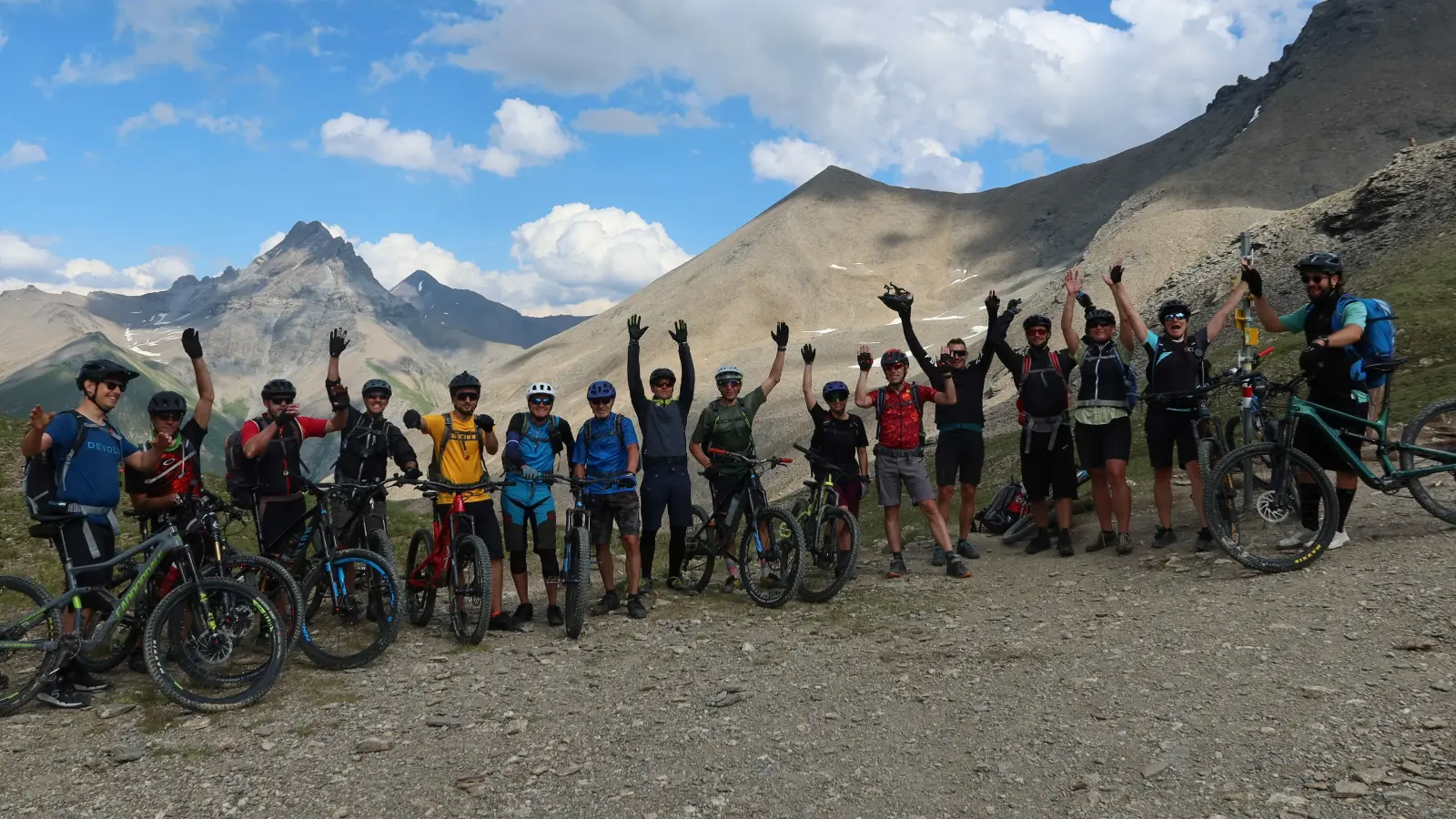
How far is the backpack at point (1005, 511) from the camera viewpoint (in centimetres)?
1369

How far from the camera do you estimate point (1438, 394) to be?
1545cm

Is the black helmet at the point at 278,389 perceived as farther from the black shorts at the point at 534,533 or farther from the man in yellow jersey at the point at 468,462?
the black shorts at the point at 534,533

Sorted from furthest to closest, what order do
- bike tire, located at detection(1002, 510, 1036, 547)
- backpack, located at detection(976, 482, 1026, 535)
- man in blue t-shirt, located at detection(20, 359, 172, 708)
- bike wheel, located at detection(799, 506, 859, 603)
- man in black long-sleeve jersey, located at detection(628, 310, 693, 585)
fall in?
backpack, located at detection(976, 482, 1026, 535) → bike tire, located at detection(1002, 510, 1036, 547) → man in black long-sleeve jersey, located at detection(628, 310, 693, 585) → bike wheel, located at detection(799, 506, 859, 603) → man in blue t-shirt, located at detection(20, 359, 172, 708)

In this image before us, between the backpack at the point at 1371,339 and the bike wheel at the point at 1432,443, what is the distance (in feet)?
1.79

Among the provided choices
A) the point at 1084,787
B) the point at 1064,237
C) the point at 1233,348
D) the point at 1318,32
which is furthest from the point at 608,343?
the point at 1084,787

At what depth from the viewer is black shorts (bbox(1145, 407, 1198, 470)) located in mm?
10242

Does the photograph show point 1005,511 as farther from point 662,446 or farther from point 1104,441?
point 662,446

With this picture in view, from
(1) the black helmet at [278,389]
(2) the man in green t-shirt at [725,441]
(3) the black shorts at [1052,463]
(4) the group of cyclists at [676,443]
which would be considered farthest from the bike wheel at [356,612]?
(3) the black shorts at [1052,463]

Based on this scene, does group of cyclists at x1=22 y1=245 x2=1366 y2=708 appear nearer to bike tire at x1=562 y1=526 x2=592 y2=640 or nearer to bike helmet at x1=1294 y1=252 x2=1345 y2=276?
bike helmet at x1=1294 y1=252 x2=1345 y2=276

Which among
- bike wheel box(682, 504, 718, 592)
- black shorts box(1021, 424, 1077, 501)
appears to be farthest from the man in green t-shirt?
black shorts box(1021, 424, 1077, 501)

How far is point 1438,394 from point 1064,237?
131013mm

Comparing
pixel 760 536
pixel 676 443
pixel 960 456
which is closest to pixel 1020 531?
pixel 960 456

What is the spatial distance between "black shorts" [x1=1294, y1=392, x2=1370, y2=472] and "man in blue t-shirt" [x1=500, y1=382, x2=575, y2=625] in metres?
7.83

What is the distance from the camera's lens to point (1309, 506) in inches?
351
